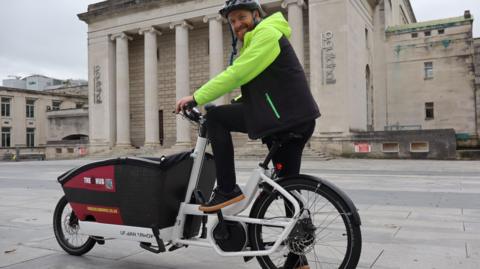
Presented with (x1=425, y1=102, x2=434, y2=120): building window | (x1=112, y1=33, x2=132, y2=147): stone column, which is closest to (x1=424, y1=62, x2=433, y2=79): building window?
(x1=425, y1=102, x2=434, y2=120): building window

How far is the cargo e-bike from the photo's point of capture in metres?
3.17

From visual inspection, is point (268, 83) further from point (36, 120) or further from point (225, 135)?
point (36, 120)

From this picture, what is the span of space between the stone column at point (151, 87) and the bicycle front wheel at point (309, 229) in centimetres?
3373

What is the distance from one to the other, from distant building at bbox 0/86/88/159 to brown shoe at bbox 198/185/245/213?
47614 millimetres

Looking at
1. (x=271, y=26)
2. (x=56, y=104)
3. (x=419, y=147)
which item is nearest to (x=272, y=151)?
(x=271, y=26)

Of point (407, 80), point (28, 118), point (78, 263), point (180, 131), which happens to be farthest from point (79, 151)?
point (78, 263)

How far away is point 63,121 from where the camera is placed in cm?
5122

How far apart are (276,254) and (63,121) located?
52086mm

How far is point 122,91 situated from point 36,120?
80.8 feet

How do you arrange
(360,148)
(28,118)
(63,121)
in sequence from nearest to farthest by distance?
(360,148)
(63,121)
(28,118)

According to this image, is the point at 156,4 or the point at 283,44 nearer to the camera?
the point at 283,44

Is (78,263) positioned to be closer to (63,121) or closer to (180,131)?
(180,131)

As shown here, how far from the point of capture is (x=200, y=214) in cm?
367

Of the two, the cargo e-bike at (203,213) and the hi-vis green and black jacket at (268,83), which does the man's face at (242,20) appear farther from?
the cargo e-bike at (203,213)
